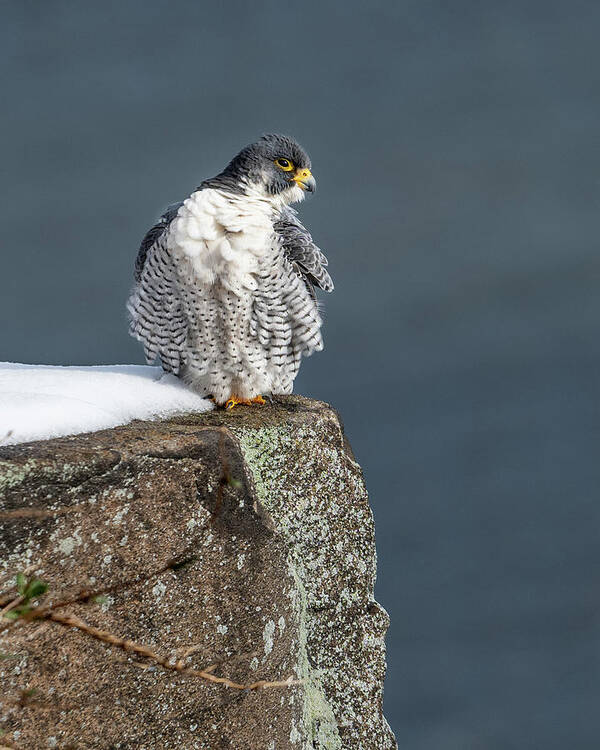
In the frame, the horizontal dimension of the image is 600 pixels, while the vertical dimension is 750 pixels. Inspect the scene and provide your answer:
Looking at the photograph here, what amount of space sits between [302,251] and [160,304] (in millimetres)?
522

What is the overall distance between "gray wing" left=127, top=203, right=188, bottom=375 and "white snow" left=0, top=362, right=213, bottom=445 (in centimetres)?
10

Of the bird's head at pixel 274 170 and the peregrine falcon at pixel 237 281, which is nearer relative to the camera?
the peregrine falcon at pixel 237 281

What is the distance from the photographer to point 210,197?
3.21m

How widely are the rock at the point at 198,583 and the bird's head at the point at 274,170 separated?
29.3 inches

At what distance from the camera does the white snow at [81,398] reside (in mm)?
2521

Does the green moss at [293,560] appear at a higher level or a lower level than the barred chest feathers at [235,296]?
lower

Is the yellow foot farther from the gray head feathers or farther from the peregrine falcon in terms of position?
the gray head feathers

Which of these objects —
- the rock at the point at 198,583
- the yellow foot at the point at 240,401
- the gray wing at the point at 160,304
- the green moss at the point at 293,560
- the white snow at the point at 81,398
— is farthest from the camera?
the yellow foot at the point at 240,401

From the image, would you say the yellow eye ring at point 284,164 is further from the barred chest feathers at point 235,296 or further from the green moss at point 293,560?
the green moss at point 293,560

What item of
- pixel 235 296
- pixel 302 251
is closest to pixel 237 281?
pixel 235 296

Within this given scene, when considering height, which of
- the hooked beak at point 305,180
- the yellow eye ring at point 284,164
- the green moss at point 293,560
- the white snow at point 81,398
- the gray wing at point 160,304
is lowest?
the green moss at point 293,560

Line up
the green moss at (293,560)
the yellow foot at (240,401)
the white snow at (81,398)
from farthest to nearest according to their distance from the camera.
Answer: the yellow foot at (240,401), the green moss at (293,560), the white snow at (81,398)

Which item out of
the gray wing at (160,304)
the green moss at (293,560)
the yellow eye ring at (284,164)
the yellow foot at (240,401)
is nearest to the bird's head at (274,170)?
the yellow eye ring at (284,164)

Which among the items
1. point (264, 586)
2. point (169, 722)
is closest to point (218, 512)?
point (264, 586)
